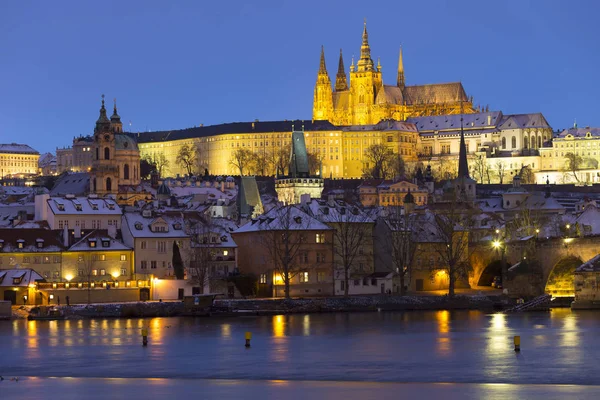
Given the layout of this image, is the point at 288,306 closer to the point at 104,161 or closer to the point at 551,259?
the point at 551,259

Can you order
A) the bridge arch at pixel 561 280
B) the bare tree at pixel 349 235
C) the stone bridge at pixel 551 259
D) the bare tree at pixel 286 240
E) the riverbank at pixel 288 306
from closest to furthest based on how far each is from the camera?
the riverbank at pixel 288 306, the stone bridge at pixel 551 259, the bridge arch at pixel 561 280, the bare tree at pixel 286 240, the bare tree at pixel 349 235

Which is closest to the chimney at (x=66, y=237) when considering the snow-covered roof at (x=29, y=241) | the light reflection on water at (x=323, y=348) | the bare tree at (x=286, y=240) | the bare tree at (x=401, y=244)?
the snow-covered roof at (x=29, y=241)

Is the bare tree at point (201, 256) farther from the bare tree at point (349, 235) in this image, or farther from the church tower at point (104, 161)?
the church tower at point (104, 161)

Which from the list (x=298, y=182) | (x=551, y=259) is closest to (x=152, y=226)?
(x=551, y=259)

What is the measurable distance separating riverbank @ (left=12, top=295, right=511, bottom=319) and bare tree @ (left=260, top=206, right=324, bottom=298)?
2.51 meters

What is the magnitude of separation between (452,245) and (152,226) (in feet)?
63.7

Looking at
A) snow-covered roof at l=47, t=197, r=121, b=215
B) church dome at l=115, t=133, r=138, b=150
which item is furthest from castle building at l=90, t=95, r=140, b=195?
snow-covered roof at l=47, t=197, r=121, b=215

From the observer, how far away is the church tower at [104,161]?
15650cm

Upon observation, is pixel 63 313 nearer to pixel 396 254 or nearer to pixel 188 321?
pixel 188 321

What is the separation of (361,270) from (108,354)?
3804 cm

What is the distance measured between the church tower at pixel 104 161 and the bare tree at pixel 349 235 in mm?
72381

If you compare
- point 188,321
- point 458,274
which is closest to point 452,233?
point 458,274

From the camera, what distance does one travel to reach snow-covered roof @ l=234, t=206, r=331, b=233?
267 feet

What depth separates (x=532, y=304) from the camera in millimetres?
73500
